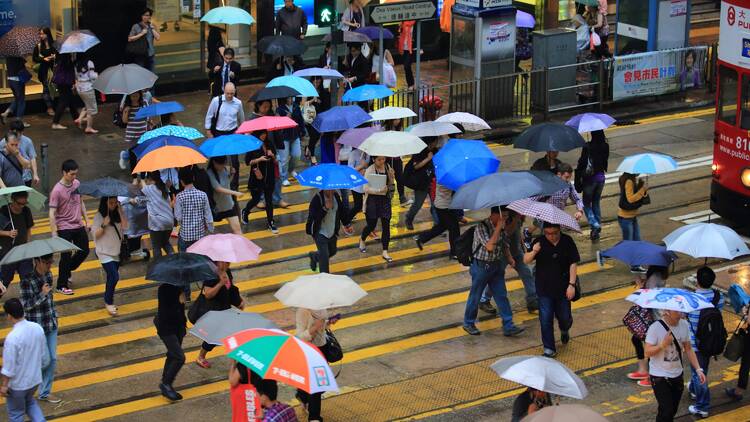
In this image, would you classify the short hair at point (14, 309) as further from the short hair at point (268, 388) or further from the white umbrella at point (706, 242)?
the white umbrella at point (706, 242)

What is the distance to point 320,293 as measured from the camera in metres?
11.5

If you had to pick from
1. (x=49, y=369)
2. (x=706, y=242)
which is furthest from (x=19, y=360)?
(x=706, y=242)

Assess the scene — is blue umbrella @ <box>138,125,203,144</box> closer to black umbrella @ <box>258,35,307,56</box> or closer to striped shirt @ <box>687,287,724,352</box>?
black umbrella @ <box>258,35,307,56</box>

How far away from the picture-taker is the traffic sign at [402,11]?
808 inches

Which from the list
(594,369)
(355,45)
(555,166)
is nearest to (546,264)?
(594,369)

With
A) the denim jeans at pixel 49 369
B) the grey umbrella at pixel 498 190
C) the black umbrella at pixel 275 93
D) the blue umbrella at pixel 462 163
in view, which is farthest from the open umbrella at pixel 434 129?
the denim jeans at pixel 49 369

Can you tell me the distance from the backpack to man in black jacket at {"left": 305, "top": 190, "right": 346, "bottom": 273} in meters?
4.87

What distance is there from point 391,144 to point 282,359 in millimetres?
6815

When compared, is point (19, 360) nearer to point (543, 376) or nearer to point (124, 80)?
point (543, 376)

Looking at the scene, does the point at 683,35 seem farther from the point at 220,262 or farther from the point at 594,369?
the point at 220,262

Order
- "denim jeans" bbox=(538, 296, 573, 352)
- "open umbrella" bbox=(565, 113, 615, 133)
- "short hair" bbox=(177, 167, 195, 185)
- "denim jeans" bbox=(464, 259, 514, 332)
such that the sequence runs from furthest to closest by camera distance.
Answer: "open umbrella" bbox=(565, 113, 615, 133) < "short hair" bbox=(177, 167, 195, 185) < "denim jeans" bbox=(464, 259, 514, 332) < "denim jeans" bbox=(538, 296, 573, 352)

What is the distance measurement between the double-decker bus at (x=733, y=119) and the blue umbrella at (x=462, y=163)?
11.9 ft

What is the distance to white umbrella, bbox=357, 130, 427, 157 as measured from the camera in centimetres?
1595

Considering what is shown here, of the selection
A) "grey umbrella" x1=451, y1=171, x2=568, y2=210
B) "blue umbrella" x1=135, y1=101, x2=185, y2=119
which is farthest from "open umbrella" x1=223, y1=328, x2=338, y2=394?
"blue umbrella" x1=135, y1=101, x2=185, y2=119
